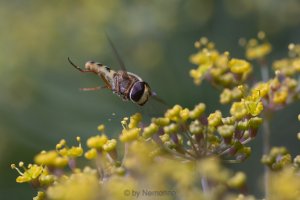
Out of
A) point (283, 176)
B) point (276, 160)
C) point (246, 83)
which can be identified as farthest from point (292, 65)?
point (283, 176)

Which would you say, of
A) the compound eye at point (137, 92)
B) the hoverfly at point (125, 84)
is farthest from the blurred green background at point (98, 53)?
the compound eye at point (137, 92)

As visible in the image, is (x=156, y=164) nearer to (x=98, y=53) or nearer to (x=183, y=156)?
(x=183, y=156)

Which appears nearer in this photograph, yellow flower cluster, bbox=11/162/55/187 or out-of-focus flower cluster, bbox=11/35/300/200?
out-of-focus flower cluster, bbox=11/35/300/200

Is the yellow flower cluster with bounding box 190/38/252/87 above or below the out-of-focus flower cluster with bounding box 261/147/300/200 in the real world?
above

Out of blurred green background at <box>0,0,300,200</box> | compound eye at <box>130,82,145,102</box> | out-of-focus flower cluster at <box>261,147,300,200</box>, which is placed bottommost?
out-of-focus flower cluster at <box>261,147,300,200</box>

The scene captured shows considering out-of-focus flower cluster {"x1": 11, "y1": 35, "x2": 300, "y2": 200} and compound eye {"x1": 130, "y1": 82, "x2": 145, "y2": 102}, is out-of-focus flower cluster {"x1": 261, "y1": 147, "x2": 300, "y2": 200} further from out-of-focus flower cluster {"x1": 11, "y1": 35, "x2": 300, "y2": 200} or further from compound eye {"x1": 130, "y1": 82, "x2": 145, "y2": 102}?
compound eye {"x1": 130, "y1": 82, "x2": 145, "y2": 102}

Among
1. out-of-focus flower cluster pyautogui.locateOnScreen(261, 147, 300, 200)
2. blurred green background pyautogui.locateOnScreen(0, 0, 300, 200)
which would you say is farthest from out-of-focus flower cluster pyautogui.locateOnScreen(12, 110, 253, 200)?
blurred green background pyautogui.locateOnScreen(0, 0, 300, 200)

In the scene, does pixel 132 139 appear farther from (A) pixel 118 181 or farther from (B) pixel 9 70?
(B) pixel 9 70

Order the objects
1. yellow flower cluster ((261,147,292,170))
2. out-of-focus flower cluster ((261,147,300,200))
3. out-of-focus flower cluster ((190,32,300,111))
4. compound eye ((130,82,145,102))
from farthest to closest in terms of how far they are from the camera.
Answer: compound eye ((130,82,145,102)) < out-of-focus flower cluster ((190,32,300,111)) < yellow flower cluster ((261,147,292,170)) < out-of-focus flower cluster ((261,147,300,200))

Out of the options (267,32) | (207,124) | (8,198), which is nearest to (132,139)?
(207,124)

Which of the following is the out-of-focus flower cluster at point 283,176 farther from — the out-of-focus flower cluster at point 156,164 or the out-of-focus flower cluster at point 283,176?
the out-of-focus flower cluster at point 156,164
